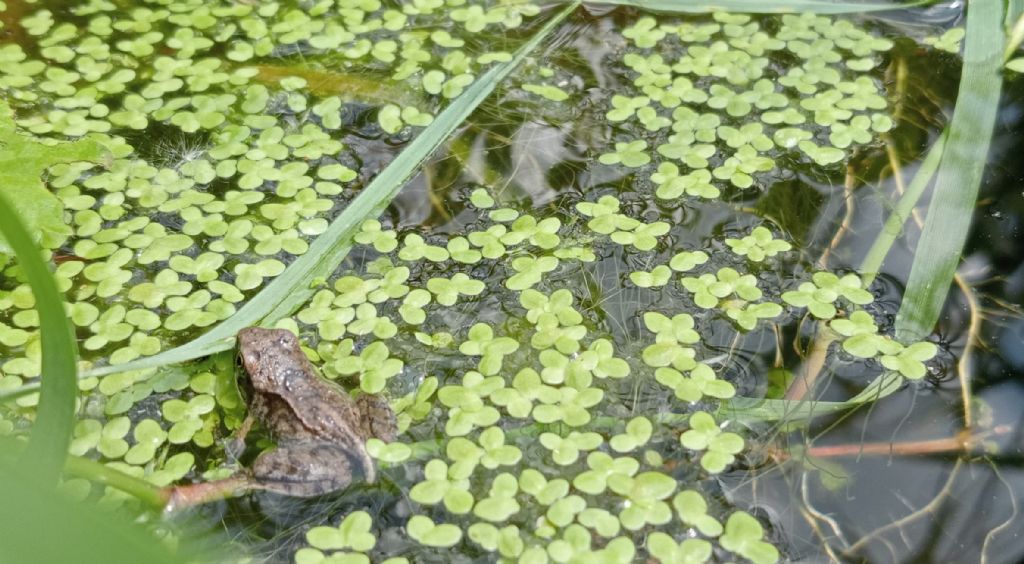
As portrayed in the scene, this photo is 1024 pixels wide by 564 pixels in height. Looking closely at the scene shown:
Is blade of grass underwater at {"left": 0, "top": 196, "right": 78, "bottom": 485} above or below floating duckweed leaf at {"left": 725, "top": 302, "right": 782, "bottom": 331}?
above

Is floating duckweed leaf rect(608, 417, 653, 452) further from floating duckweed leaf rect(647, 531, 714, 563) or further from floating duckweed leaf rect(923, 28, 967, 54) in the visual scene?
floating duckweed leaf rect(923, 28, 967, 54)

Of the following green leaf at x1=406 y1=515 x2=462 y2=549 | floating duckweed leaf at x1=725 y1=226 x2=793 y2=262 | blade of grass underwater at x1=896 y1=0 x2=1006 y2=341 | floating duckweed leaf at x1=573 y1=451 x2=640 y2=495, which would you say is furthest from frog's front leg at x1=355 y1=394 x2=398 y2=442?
blade of grass underwater at x1=896 y1=0 x2=1006 y2=341

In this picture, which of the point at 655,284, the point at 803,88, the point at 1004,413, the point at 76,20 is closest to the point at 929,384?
the point at 1004,413

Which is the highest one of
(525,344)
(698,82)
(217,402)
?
(698,82)

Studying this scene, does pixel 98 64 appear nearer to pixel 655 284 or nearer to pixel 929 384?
pixel 655 284

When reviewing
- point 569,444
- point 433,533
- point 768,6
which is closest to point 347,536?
point 433,533

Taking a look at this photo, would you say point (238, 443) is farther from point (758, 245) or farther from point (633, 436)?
point (758, 245)

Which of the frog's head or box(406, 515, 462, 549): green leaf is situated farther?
the frog's head
